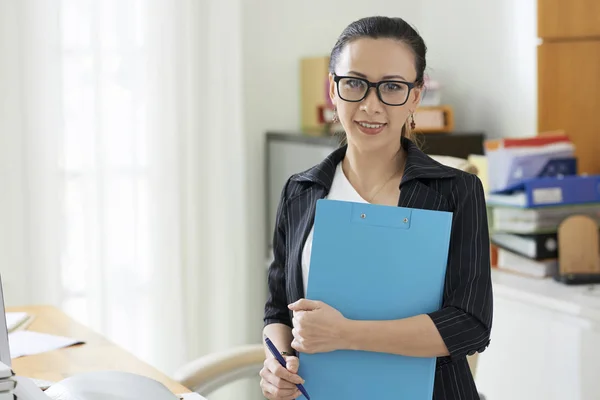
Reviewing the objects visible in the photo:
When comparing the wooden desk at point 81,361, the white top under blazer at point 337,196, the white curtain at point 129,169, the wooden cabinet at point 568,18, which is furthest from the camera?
the white curtain at point 129,169

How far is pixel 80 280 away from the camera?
317 centimetres

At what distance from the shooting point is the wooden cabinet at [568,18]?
2.84m

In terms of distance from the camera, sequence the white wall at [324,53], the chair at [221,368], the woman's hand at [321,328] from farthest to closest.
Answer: the white wall at [324,53]
the chair at [221,368]
the woman's hand at [321,328]

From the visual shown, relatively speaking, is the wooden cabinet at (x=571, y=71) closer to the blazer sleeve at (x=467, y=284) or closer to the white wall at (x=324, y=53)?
the white wall at (x=324, y=53)

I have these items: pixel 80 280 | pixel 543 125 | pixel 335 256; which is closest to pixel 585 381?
pixel 543 125

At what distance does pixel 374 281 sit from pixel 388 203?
0.48 feet

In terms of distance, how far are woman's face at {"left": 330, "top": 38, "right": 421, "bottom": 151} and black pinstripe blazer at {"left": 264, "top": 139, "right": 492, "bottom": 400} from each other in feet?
0.27

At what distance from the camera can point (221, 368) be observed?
6.72ft

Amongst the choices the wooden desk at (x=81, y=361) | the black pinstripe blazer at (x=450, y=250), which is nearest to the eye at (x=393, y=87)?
the black pinstripe blazer at (x=450, y=250)

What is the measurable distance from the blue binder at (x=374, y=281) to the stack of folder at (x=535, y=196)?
144 cm

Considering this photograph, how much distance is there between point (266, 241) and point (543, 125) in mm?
1183

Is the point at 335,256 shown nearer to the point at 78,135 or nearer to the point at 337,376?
the point at 337,376

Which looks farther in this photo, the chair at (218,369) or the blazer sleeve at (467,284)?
the chair at (218,369)

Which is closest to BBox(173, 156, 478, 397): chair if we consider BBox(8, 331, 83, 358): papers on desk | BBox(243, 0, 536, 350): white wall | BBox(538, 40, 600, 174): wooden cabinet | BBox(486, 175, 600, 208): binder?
BBox(8, 331, 83, 358): papers on desk
